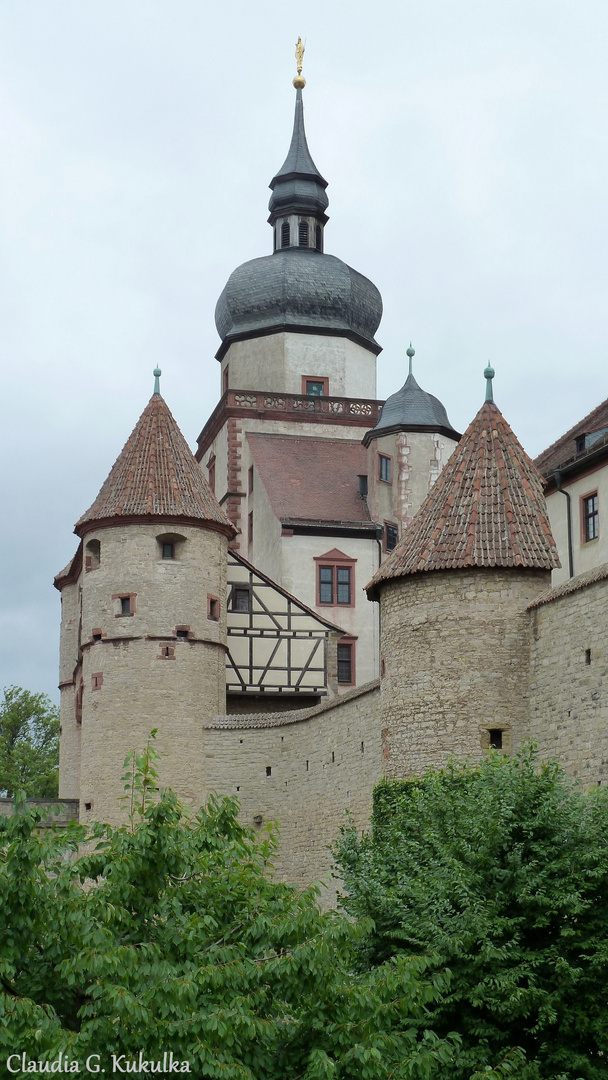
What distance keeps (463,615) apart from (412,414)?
1030 inches

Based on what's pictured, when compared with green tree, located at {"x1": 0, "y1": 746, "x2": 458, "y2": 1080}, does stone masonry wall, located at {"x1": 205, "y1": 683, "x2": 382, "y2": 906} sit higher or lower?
higher

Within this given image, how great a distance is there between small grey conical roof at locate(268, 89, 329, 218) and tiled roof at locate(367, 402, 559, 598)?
3324 cm

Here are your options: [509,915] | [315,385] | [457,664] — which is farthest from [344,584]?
[509,915]

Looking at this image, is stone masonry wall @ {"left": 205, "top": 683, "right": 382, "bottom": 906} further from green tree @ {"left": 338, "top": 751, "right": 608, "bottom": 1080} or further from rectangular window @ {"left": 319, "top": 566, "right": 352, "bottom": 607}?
rectangular window @ {"left": 319, "top": 566, "right": 352, "bottom": 607}

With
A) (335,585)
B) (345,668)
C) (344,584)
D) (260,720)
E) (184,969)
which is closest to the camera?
(184,969)

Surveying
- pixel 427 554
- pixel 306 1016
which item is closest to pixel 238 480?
pixel 427 554

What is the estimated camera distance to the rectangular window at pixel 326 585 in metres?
51.3

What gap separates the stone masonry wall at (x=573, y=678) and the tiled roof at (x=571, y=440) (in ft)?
51.1

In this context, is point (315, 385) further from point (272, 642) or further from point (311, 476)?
point (272, 642)

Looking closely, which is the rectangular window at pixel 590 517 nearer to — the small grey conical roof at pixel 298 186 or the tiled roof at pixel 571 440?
the tiled roof at pixel 571 440

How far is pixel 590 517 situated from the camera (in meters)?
41.7

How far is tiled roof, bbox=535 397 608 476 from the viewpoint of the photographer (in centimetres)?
4247

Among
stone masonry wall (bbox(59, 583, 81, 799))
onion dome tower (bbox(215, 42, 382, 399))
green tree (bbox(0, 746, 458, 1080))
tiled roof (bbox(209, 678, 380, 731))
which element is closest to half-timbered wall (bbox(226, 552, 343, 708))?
tiled roof (bbox(209, 678, 380, 731))

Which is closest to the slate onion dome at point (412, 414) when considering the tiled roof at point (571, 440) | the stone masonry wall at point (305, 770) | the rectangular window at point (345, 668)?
the rectangular window at point (345, 668)
